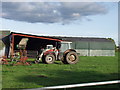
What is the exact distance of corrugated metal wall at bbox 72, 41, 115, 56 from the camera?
32000 millimetres

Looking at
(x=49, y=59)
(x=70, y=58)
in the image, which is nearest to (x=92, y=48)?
(x=70, y=58)

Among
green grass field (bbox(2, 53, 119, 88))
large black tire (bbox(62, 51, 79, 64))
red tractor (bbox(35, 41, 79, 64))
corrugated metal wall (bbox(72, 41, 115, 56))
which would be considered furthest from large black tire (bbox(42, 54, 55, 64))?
corrugated metal wall (bbox(72, 41, 115, 56))

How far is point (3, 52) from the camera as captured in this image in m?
22.7

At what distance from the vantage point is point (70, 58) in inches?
582

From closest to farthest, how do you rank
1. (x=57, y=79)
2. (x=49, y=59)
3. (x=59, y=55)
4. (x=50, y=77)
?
1. (x=57, y=79)
2. (x=50, y=77)
3. (x=49, y=59)
4. (x=59, y=55)

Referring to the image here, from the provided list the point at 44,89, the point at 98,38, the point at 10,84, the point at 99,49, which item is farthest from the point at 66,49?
the point at 98,38

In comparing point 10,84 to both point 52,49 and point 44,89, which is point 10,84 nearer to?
point 44,89

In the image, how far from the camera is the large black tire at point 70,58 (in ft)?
47.9

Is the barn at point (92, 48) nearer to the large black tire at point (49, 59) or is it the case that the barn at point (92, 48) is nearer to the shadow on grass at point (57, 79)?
the large black tire at point (49, 59)

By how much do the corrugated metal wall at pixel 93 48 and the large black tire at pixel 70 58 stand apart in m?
16.8

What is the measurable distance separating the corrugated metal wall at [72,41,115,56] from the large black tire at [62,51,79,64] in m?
16.8

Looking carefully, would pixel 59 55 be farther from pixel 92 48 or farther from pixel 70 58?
pixel 92 48

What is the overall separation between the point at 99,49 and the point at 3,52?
16070 millimetres

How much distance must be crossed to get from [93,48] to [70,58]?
722 inches
